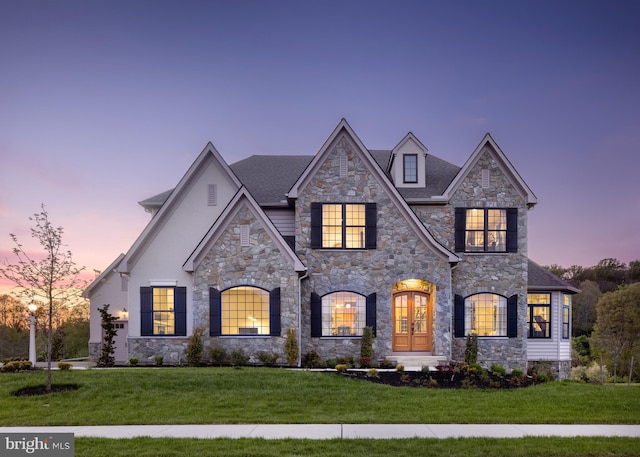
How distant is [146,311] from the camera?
16.4 meters

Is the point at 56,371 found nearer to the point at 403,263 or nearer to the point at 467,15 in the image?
the point at 403,263

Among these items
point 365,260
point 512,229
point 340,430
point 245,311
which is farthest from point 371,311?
point 340,430

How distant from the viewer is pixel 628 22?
1716cm

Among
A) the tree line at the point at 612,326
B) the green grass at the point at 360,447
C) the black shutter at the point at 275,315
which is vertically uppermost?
the black shutter at the point at 275,315

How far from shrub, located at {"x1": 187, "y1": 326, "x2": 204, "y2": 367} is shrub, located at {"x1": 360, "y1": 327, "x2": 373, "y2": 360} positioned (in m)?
6.00

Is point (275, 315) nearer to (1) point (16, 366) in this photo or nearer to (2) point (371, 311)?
(2) point (371, 311)

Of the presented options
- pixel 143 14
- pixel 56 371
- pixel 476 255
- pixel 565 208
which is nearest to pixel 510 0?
pixel 476 255

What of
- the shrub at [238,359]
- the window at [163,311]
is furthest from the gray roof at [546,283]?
the window at [163,311]

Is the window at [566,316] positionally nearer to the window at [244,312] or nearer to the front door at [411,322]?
the front door at [411,322]

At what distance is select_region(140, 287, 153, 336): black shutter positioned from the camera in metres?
16.3

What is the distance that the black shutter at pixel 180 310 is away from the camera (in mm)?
16297

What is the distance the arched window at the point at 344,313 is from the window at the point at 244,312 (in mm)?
2101

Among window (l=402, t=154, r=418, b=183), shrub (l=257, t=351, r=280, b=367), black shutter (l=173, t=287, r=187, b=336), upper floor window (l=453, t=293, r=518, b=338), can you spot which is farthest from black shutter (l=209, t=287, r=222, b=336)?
upper floor window (l=453, t=293, r=518, b=338)

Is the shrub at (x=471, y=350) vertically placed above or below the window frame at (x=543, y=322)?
below
